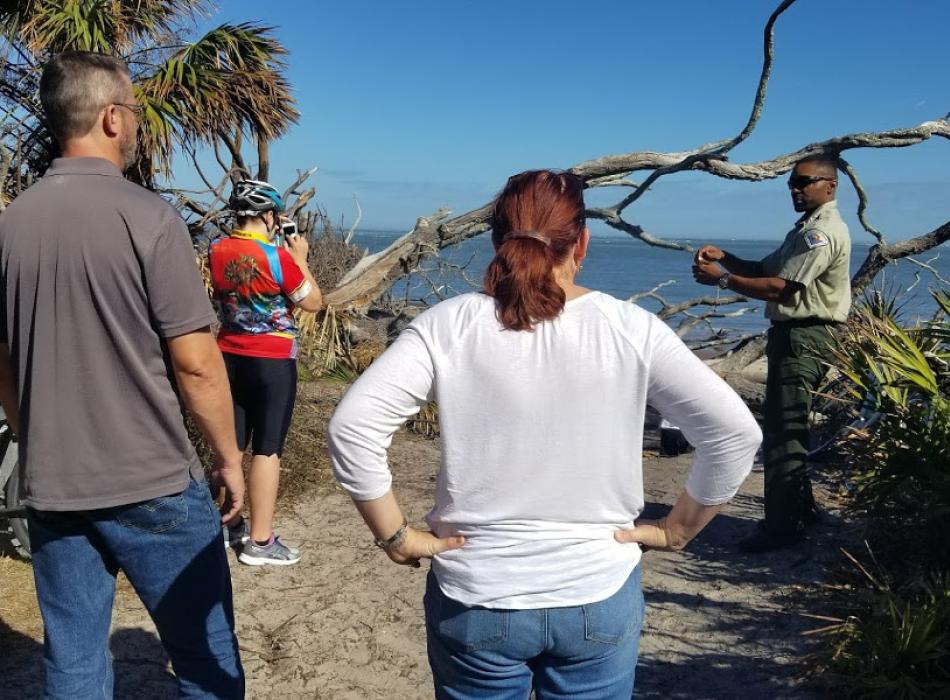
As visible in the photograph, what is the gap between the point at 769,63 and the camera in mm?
6273

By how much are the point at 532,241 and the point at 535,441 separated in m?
0.40

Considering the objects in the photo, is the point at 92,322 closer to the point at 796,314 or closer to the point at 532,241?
the point at 532,241

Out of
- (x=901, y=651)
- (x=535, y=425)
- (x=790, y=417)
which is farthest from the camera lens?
(x=790, y=417)

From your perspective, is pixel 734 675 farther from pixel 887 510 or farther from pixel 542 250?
pixel 542 250

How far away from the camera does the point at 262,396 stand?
4.00 m

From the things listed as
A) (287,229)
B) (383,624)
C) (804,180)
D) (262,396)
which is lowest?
(383,624)

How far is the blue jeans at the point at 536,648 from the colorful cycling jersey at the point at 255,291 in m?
2.29

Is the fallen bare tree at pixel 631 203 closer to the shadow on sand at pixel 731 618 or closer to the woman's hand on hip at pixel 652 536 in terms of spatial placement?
the shadow on sand at pixel 731 618

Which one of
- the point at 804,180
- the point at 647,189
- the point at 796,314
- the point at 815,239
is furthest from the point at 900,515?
the point at 647,189

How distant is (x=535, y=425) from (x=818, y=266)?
3199 mm

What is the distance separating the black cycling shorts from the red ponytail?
7.90 feet

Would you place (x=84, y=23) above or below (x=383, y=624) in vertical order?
above

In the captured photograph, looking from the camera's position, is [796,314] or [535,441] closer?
[535,441]

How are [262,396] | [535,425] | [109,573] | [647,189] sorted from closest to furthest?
[535,425], [109,573], [262,396], [647,189]
